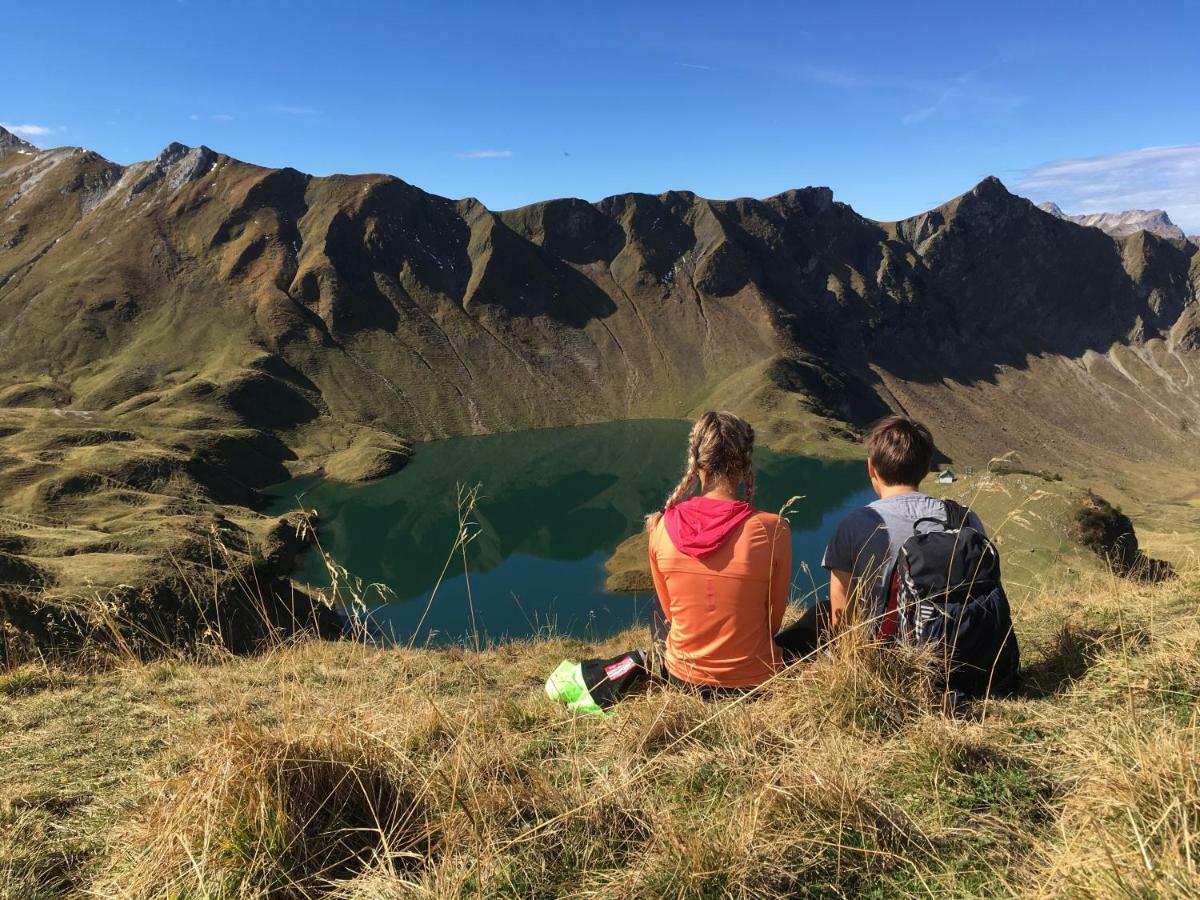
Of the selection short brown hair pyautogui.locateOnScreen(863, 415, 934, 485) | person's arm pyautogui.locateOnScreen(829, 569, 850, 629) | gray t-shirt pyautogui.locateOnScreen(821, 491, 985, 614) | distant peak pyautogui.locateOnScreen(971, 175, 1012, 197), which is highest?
distant peak pyautogui.locateOnScreen(971, 175, 1012, 197)

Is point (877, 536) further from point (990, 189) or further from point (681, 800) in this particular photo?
point (990, 189)

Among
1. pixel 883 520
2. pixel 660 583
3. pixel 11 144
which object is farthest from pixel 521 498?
pixel 11 144

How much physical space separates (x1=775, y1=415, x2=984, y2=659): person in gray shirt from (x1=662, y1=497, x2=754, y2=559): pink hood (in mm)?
627

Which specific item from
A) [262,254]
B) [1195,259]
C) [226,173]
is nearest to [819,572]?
[262,254]

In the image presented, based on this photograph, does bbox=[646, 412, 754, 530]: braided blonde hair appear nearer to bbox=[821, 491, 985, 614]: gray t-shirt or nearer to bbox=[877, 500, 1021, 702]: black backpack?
bbox=[821, 491, 985, 614]: gray t-shirt

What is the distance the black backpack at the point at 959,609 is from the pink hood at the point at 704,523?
1.05m

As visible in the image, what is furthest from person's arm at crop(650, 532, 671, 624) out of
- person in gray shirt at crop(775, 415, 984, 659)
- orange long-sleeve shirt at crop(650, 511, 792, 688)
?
person in gray shirt at crop(775, 415, 984, 659)

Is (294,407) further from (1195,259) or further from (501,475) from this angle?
(1195,259)

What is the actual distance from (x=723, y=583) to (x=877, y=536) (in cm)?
107

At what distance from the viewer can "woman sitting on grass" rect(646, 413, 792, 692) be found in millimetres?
4059

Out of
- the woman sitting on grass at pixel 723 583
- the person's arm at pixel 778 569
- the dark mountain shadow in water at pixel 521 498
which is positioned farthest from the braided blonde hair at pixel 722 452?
the dark mountain shadow in water at pixel 521 498

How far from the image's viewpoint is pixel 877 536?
4230 millimetres

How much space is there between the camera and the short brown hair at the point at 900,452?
440cm

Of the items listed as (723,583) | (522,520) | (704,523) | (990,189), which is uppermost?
(990,189)
